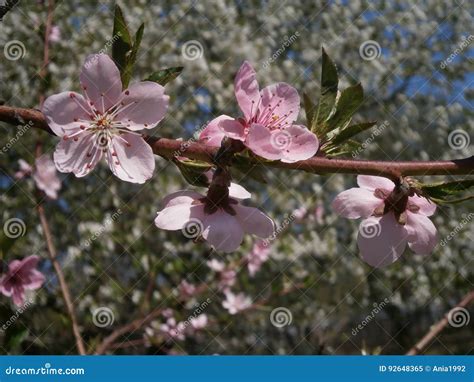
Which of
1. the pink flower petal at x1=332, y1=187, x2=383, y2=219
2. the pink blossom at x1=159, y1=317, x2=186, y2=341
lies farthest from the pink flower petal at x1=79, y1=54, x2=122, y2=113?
the pink blossom at x1=159, y1=317, x2=186, y2=341

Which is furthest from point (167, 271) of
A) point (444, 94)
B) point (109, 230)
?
point (444, 94)

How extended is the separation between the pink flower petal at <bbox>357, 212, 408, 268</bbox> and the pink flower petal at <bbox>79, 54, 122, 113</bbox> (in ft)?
1.24

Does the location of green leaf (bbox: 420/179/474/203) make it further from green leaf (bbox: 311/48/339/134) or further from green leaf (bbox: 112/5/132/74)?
green leaf (bbox: 112/5/132/74)

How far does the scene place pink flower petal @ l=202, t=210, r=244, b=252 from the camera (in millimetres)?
764

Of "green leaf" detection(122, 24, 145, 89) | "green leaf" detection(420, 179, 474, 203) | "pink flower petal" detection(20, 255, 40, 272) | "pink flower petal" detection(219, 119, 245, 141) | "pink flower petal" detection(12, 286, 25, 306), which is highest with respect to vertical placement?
"pink flower petal" detection(20, 255, 40, 272)

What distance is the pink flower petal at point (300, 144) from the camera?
0.68m

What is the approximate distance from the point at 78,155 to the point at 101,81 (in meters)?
0.11

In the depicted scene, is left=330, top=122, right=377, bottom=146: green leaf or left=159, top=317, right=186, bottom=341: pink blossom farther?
left=159, top=317, right=186, bottom=341: pink blossom

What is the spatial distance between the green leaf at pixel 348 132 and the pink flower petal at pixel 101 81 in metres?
0.28

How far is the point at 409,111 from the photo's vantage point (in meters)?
4.21
